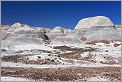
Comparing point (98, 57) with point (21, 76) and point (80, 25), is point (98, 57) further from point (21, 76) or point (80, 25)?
point (80, 25)

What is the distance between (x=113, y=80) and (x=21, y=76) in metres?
4.18

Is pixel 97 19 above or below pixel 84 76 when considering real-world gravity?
above

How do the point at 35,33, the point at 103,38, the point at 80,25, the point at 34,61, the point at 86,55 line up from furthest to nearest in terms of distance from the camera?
the point at 80,25
the point at 103,38
the point at 35,33
the point at 86,55
the point at 34,61

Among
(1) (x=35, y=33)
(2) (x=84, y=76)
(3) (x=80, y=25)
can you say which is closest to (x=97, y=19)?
(3) (x=80, y=25)

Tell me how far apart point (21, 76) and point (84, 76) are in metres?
2.95

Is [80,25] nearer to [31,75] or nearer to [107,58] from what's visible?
[107,58]

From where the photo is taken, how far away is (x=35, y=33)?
208 ft

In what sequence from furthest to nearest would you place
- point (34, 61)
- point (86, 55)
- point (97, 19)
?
1. point (97, 19)
2. point (86, 55)
3. point (34, 61)

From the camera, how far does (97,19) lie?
9719 centimetres

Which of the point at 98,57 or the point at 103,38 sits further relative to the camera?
the point at 103,38

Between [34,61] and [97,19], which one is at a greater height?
[97,19]

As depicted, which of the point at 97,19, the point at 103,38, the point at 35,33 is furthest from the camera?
the point at 97,19

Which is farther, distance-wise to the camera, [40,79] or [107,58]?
[107,58]

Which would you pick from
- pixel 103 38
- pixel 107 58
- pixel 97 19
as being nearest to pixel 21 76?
pixel 107 58
